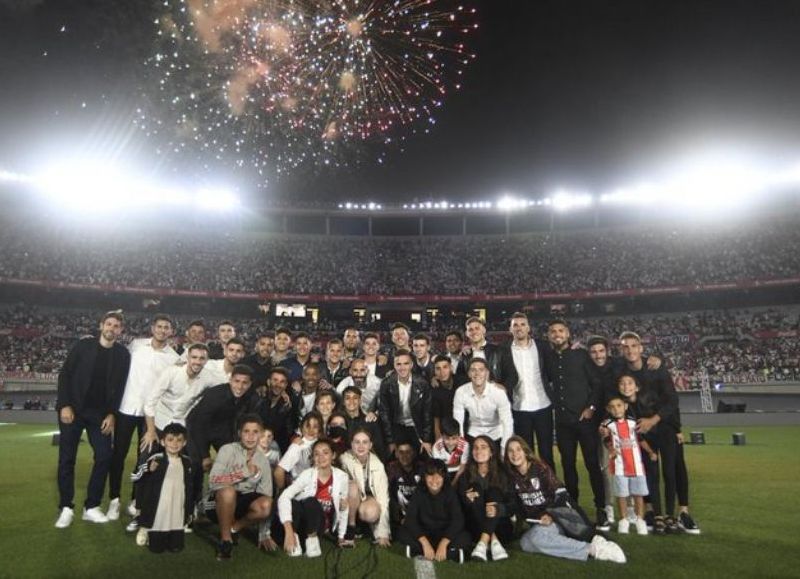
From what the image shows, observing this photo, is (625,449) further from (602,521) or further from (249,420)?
(249,420)

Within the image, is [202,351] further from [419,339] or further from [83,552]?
[419,339]

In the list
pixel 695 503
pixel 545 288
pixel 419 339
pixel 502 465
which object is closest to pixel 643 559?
pixel 502 465

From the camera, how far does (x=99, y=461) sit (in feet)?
20.6

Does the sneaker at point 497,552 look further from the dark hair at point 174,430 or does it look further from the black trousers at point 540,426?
the dark hair at point 174,430

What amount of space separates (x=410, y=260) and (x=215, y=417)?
131 ft

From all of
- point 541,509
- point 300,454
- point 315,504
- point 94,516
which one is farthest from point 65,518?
point 541,509

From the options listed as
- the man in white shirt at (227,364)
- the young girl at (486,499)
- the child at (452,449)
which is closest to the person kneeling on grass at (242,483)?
the man in white shirt at (227,364)

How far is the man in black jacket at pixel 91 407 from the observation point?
6188mm

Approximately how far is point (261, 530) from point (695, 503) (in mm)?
6285

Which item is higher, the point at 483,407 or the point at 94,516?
the point at 483,407

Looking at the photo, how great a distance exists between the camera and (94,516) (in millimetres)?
6230

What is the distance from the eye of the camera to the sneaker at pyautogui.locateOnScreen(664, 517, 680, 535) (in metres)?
5.99

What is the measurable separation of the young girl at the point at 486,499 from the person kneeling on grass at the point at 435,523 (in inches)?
5.6

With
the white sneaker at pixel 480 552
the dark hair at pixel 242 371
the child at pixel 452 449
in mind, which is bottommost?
the white sneaker at pixel 480 552
